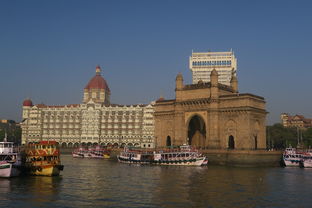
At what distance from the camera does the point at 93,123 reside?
532 ft

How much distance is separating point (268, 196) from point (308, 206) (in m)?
5.53

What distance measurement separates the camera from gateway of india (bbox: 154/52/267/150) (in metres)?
81.9

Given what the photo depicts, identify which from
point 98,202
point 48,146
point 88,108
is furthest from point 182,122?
point 88,108

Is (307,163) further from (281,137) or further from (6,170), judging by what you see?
(6,170)

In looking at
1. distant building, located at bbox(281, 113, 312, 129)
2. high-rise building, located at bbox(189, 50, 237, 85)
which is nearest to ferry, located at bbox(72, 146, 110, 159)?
high-rise building, located at bbox(189, 50, 237, 85)

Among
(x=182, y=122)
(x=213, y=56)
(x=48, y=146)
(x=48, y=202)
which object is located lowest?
(x=48, y=202)

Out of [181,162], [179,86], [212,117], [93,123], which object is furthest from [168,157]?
[93,123]

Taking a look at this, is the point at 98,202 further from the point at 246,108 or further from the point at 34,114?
the point at 34,114

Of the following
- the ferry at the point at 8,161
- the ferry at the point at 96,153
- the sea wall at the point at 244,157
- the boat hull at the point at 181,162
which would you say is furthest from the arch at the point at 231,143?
the ferry at the point at 8,161

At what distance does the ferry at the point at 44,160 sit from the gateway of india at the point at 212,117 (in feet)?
133

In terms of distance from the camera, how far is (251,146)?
81.3 m

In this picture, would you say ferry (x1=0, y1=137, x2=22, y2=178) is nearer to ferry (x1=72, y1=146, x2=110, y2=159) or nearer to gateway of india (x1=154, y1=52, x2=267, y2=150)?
gateway of india (x1=154, y1=52, x2=267, y2=150)

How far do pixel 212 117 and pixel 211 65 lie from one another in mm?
88198

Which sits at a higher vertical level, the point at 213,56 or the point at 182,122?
the point at 213,56
